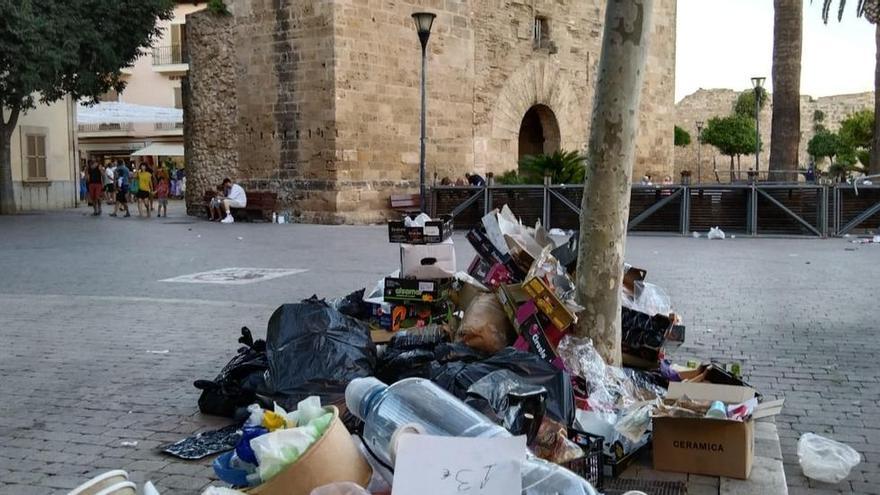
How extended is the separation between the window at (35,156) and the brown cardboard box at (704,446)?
25.3 metres

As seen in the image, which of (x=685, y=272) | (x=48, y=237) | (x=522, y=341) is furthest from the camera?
(x=48, y=237)

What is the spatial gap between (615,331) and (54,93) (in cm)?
1906

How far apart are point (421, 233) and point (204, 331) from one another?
6.90ft

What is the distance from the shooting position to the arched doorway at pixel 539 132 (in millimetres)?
24556

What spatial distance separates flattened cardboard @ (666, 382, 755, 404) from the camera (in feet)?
12.8

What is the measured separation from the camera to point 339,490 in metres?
2.37

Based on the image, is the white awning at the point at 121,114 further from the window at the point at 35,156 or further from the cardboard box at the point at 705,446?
the cardboard box at the point at 705,446

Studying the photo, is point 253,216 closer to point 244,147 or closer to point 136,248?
point 244,147

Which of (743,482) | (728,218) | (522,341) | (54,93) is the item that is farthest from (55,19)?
(743,482)

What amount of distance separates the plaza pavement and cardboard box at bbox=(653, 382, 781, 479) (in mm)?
271

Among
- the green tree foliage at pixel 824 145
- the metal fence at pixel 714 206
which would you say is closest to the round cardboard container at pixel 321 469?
the metal fence at pixel 714 206

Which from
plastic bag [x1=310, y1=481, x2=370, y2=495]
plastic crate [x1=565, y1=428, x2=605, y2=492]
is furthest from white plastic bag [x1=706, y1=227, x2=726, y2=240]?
plastic bag [x1=310, y1=481, x2=370, y2=495]

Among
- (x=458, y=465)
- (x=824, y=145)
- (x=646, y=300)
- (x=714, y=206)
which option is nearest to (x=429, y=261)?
(x=646, y=300)

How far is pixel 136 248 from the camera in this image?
13.3 metres
